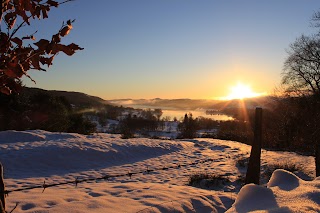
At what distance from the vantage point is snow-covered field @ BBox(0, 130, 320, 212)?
3569 millimetres

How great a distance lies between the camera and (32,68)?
1.81 metres

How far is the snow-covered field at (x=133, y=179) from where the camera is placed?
3569mm

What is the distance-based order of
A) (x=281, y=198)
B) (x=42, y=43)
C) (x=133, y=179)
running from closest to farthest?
(x=42, y=43), (x=281, y=198), (x=133, y=179)

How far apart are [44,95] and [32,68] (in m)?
29.8

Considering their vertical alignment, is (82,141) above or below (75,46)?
below

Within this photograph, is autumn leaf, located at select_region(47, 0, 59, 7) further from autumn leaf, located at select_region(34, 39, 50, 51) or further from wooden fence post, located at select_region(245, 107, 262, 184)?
wooden fence post, located at select_region(245, 107, 262, 184)

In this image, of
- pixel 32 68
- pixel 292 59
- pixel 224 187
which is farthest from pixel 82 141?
pixel 292 59

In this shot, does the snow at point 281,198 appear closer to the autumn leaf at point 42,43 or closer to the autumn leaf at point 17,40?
the autumn leaf at point 42,43

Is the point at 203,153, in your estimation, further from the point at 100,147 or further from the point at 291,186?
the point at 291,186

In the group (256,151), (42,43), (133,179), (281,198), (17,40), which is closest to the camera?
(42,43)

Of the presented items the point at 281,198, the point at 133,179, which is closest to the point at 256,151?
the point at 281,198

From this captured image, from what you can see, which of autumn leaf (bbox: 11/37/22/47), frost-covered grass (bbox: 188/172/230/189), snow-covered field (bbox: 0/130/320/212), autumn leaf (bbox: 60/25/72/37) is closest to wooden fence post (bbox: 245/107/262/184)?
snow-covered field (bbox: 0/130/320/212)

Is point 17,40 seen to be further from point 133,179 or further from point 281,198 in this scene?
point 133,179

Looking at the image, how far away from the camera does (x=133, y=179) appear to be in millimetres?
9312
